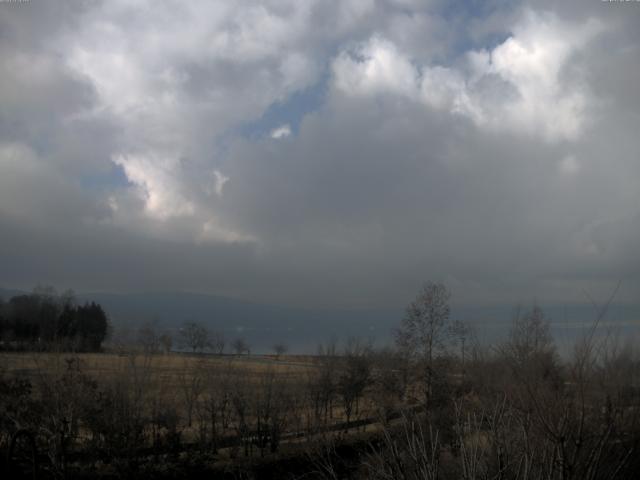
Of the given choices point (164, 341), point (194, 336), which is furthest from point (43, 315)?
point (164, 341)

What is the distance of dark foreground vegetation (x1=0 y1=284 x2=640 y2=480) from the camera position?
8203 millimetres

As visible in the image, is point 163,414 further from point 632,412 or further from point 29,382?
point 632,412

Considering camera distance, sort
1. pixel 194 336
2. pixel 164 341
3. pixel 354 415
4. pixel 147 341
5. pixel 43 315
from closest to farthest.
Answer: pixel 147 341, pixel 164 341, pixel 354 415, pixel 43 315, pixel 194 336

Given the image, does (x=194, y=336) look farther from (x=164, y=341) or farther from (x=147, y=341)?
(x=147, y=341)

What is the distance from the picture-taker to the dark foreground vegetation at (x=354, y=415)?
26.9 feet

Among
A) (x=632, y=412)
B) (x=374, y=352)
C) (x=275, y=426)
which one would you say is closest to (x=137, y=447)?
(x=275, y=426)

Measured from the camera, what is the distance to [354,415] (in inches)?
1582

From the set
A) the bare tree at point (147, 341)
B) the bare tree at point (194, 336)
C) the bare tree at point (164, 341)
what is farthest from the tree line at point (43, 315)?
the bare tree at point (147, 341)

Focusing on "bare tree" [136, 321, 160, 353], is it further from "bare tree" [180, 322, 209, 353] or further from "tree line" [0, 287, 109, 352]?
"bare tree" [180, 322, 209, 353]

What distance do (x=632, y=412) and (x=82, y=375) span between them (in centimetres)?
1838

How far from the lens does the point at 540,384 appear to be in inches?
370

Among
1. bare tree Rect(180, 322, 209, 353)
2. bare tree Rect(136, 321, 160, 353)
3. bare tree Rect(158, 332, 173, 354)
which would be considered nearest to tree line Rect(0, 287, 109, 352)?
bare tree Rect(180, 322, 209, 353)

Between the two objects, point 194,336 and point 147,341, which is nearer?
point 147,341

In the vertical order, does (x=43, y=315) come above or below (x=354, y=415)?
above
